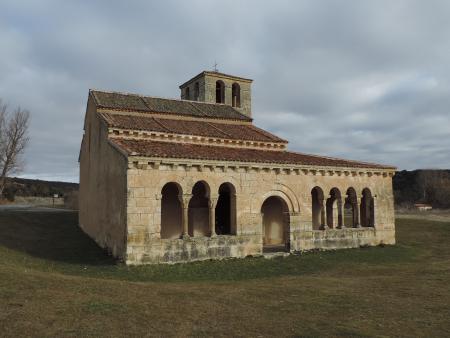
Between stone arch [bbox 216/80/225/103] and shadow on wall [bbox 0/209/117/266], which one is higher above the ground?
stone arch [bbox 216/80/225/103]

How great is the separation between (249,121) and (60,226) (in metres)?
14.4

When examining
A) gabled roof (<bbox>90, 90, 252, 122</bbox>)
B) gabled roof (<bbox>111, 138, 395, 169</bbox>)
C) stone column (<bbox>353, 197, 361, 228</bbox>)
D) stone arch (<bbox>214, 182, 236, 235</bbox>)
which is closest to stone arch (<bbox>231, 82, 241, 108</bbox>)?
gabled roof (<bbox>90, 90, 252, 122</bbox>)

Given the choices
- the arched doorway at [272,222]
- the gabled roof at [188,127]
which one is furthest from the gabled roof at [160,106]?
the arched doorway at [272,222]

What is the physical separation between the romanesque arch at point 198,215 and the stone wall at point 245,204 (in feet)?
8.04

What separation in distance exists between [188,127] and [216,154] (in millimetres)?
5030

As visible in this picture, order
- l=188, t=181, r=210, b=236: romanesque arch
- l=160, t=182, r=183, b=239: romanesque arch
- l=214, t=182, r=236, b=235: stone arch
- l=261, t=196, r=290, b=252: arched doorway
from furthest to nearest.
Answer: l=261, t=196, r=290, b=252: arched doorway, l=214, t=182, r=236, b=235: stone arch, l=188, t=181, r=210, b=236: romanesque arch, l=160, t=182, r=183, b=239: romanesque arch

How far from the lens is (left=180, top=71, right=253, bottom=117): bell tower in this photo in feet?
93.9

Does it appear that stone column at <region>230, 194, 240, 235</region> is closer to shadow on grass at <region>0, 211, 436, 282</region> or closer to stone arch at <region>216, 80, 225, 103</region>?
shadow on grass at <region>0, 211, 436, 282</region>

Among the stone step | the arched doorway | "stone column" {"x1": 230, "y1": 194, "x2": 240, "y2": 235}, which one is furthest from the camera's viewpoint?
the arched doorway

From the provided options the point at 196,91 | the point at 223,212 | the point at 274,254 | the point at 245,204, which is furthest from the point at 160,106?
the point at 274,254

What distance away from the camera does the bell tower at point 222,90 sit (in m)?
28.6

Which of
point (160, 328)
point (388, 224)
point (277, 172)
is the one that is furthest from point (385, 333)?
point (388, 224)

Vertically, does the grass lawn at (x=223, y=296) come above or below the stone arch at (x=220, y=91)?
below

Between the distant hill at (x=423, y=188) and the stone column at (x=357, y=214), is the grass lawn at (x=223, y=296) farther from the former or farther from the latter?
the distant hill at (x=423, y=188)
